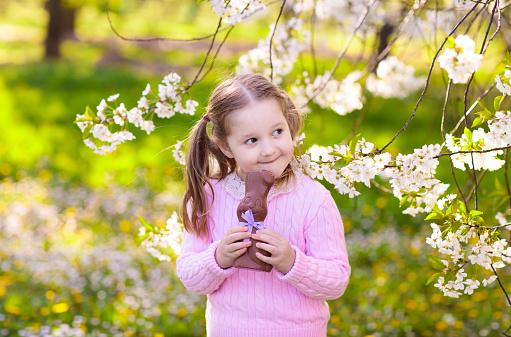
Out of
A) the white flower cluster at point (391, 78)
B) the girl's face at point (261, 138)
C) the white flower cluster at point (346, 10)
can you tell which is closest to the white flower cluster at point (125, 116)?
the girl's face at point (261, 138)

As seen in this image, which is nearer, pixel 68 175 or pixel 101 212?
pixel 101 212

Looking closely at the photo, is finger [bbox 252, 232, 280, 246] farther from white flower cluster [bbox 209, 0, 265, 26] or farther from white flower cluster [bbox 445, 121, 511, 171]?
white flower cluster [bbox 209, 0, 265, 26]

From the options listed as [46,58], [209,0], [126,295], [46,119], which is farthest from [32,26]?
[209,0]

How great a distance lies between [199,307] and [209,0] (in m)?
1.80

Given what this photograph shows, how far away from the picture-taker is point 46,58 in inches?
425

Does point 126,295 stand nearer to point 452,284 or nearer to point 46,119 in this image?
point 452,284

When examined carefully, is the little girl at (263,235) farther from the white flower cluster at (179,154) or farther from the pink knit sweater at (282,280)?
the white flower cluster at (179,154)

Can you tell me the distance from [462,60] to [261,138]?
513 mm

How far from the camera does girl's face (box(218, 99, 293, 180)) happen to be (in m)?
1.41

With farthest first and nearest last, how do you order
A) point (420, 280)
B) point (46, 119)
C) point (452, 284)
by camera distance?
point (46, 119)
point (420, 280)
point (452, 284)

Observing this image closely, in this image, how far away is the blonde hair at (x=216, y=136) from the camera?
1471 mm

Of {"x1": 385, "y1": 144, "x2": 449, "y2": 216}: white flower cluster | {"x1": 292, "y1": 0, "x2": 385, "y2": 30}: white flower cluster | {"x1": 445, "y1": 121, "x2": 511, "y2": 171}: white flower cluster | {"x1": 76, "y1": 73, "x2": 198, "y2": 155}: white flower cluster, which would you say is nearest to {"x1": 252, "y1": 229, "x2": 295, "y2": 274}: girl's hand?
{"x1": 385, "y1": 144, "x2": 449, "y2": 216}: white flower cluster

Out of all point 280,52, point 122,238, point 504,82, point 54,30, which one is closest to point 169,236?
point 280,52

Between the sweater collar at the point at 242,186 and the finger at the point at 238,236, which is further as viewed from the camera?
the sweater collar at the point at 242,186
